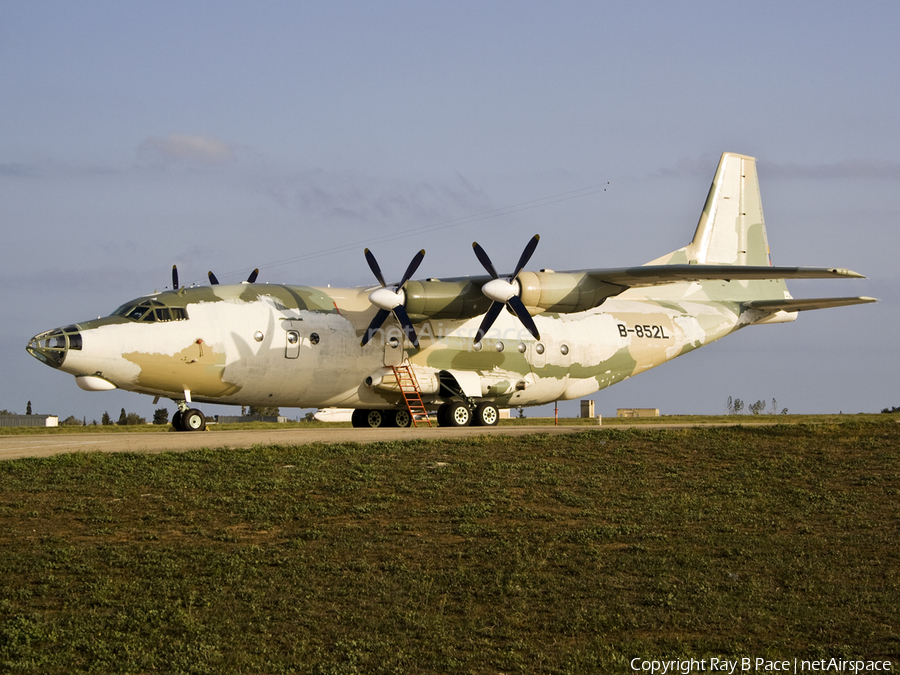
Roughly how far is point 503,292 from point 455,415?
15.2ft

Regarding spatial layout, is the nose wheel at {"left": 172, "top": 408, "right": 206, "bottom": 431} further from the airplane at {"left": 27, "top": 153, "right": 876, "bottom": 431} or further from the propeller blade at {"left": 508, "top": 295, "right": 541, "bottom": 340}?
the propeller blade at {"left": 508, "top": 295, "right": 541, "bottom": 340}

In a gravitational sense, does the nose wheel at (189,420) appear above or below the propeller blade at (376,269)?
below

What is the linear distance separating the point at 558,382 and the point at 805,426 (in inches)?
394

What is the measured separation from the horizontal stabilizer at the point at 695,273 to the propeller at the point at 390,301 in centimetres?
560

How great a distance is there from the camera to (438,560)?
479 inches

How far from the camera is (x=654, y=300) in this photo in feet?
118

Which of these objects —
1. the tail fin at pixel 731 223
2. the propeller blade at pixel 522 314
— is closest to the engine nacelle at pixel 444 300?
the propeller blade at pixel 522 314

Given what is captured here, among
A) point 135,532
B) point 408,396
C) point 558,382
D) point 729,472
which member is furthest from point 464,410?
point 135,532

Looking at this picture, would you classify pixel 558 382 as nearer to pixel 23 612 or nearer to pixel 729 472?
pixel 729 472

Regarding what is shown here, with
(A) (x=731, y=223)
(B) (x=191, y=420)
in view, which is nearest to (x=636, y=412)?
(A) (x=731, y=223)

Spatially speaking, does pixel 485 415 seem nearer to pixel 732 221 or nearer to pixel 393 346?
pixel 393 346

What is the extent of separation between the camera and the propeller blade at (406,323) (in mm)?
27188

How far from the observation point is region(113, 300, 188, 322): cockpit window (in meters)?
25.1

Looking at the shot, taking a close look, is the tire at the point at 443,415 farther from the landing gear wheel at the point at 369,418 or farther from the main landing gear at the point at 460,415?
the landing gear wheel at the point at 369,418
